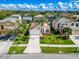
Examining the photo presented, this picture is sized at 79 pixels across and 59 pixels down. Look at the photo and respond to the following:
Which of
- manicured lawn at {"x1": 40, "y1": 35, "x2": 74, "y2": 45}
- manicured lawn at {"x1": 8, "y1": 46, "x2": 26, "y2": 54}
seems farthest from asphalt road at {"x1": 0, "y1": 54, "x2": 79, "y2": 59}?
manicured lawn at {"x1": 40, "y1": 35, "x2": 74, "y2": 45}

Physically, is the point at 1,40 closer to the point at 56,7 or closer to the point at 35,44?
the point at 35,44

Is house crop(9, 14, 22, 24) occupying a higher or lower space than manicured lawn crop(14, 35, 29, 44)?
higher

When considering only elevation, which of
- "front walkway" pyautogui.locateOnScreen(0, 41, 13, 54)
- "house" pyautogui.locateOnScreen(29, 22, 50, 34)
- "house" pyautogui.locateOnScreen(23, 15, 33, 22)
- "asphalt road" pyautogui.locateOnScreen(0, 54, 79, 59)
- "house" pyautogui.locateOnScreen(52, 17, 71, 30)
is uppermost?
"house" pyautogui.locateOnScreen(23, 15, 33, 22)

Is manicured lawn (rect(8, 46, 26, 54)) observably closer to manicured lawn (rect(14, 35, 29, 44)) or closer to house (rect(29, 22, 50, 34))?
manicured lawn (rect(14, 35, 29, 44))

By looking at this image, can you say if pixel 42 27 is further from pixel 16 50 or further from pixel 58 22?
pixel 16 50

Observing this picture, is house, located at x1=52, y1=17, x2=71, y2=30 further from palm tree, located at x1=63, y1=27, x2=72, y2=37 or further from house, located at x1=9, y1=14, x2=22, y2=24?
house, located at x1=9, y1=14, x2=22, y2=24

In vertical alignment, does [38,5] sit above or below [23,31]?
above

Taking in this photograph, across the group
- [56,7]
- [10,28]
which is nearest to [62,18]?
[56,7]
